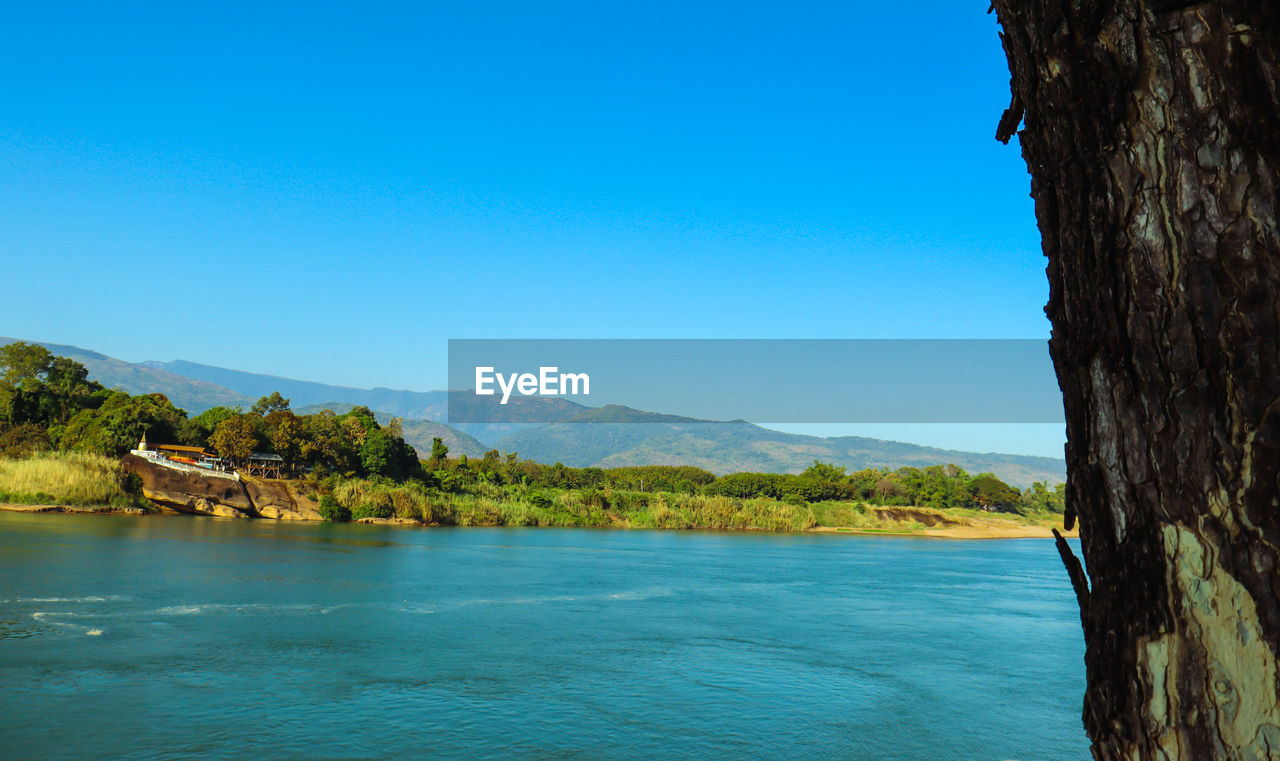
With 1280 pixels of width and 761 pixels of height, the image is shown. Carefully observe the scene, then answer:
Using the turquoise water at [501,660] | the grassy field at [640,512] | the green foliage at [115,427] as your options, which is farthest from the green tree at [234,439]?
the turquoise water at [501,660]

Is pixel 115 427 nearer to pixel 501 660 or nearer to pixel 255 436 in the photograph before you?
pixel 255 436

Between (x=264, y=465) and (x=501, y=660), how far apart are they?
32.5 meters

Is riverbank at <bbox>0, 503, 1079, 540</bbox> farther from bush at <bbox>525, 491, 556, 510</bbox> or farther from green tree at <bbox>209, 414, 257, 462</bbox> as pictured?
green tree at <bbox>209, 414, 257, 462</bbox>

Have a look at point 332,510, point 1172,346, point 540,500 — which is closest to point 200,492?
point 332,510

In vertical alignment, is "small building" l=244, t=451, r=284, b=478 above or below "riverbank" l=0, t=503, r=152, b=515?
above

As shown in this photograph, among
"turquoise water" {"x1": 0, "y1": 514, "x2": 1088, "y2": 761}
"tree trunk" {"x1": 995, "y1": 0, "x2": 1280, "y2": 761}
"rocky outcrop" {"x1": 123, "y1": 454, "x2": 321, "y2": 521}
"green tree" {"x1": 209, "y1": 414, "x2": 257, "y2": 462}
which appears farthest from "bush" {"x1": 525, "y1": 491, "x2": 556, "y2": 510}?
"tree trunk" {"x1": 995, "y1": 0, "x2": 1280, "y2": 761}

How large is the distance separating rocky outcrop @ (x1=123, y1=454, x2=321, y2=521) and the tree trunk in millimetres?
38446

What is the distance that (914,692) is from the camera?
37.7 ft

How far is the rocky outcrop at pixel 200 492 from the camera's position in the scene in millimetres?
35125

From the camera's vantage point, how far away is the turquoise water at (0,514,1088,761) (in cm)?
884

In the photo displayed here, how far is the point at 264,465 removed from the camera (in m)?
41.0

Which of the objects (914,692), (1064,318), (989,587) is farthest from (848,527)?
(1064,318)

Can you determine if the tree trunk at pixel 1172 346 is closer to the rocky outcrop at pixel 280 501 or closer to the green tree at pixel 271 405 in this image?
the rocky outcrop at pixel 280 501

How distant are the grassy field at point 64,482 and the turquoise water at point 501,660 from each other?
31.3 feet
